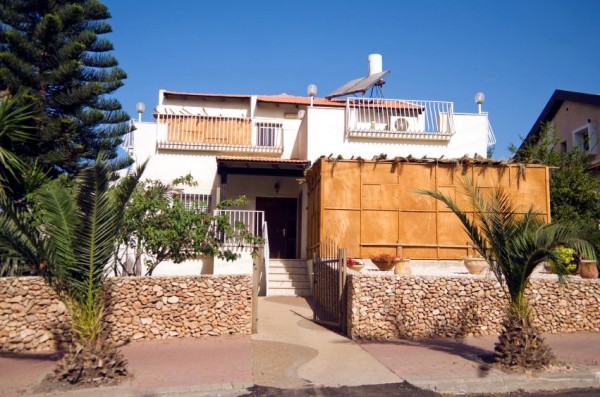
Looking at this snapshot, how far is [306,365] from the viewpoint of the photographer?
779 centimetres

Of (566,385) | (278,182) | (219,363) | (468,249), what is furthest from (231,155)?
(566,385)

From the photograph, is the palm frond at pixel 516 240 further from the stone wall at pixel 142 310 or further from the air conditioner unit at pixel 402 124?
the air conditioner unit at pixel 402 124

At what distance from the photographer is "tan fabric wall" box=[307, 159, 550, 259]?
13.8 meters

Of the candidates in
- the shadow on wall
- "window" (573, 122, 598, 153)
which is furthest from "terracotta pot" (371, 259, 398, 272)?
"window" (573, 122, 598, 153)

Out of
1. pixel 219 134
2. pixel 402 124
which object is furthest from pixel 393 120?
pixel 219 134

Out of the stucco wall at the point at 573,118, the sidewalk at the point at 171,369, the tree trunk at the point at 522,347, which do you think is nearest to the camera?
the sidewalk at the point at 171,369

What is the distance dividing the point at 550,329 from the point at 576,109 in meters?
14.5

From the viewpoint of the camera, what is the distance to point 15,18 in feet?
44.0

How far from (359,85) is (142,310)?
12.6 meters

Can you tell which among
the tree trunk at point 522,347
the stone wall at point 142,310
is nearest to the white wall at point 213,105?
the stone wall at point 142,310

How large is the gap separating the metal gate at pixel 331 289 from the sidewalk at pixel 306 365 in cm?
51

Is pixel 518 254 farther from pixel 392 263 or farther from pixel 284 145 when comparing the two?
pixel 284 145

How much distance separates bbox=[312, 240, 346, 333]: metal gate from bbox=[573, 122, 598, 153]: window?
41.4 ft

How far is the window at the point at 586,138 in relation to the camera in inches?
789
